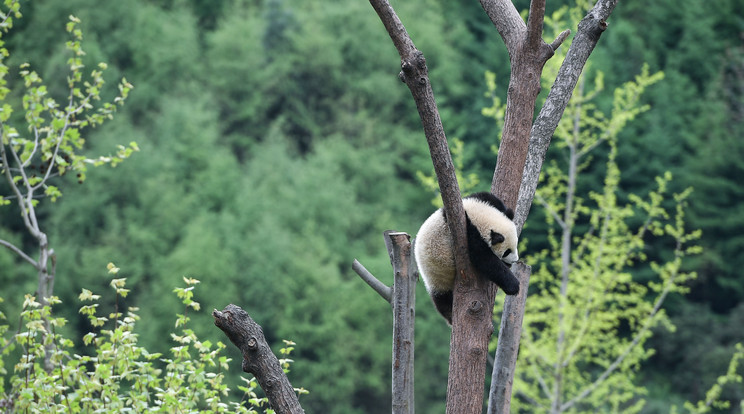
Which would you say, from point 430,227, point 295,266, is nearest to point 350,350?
point 295,266

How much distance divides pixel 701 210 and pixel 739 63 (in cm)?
580

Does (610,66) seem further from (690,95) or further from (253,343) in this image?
(253,343)

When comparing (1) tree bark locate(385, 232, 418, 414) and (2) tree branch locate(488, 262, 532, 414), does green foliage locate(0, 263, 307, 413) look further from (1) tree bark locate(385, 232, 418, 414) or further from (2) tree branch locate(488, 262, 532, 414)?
(2) tree branch locate(488, 262, 532, 414)

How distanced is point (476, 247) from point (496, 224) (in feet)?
0.99

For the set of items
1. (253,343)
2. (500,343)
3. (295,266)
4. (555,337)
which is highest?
(295,266)

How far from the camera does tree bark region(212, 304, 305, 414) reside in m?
3.17

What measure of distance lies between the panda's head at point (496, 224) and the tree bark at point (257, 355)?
47.2 inches

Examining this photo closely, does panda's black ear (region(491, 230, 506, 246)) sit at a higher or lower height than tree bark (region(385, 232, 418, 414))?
higher

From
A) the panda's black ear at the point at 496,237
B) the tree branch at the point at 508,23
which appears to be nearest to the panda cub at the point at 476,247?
the panda's black ear at the point at 496,237

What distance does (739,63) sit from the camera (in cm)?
2728

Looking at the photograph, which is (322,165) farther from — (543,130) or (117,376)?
(543,130)

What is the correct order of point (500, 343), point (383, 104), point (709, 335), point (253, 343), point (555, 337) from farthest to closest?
point (383, 104), point (709, 335), point (555, 337), point (500, 343), point (253, 343)

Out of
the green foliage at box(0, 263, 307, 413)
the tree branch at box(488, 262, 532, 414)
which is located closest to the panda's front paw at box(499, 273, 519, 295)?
the tree branch at box(488, 262, 532, 414)

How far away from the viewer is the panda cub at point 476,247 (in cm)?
371
